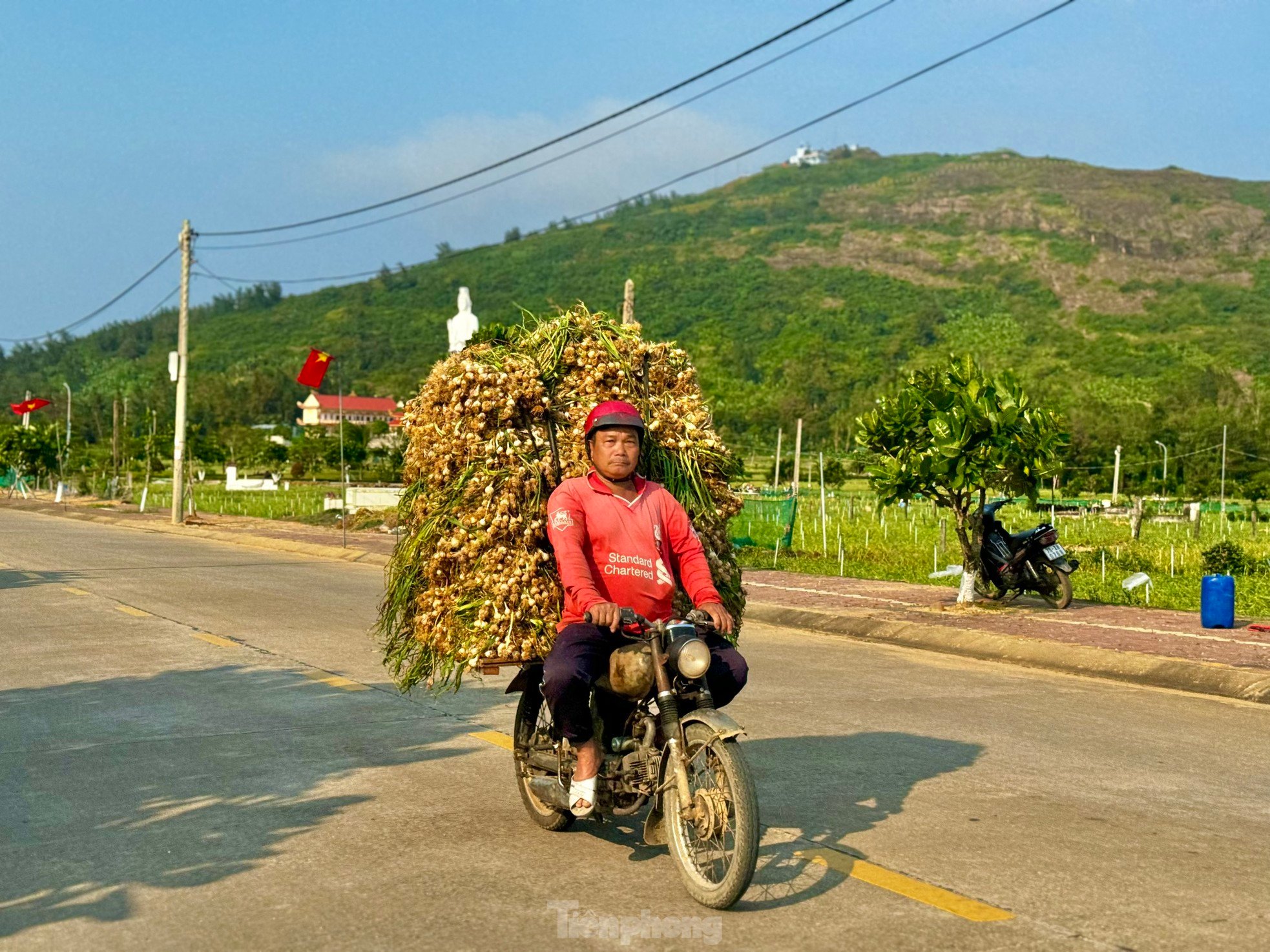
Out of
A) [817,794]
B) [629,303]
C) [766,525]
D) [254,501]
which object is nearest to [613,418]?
[817,794]

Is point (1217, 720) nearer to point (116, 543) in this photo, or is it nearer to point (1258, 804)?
point (1258, 804)

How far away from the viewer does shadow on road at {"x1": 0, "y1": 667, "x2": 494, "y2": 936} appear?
5559 millimetres

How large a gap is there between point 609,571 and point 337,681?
5.55 m

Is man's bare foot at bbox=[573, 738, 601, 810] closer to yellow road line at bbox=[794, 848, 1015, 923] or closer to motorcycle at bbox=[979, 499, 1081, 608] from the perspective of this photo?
yellow road line at bbox=[794, 848, 1015, 923]

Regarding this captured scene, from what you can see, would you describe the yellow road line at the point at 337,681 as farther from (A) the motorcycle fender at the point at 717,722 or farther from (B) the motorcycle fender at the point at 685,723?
(A) the motorcycle fender at the point at 717,722

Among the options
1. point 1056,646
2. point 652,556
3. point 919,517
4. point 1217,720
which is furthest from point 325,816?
point 919,517

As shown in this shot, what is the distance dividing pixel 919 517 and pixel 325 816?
1548 inches

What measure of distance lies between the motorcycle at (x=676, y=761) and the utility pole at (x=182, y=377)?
34.1 metres

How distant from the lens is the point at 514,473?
6.32m

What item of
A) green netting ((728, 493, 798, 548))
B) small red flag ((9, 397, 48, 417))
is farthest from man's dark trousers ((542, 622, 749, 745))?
small red flag ((9, 397, 48, 417))

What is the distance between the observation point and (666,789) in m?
5.36

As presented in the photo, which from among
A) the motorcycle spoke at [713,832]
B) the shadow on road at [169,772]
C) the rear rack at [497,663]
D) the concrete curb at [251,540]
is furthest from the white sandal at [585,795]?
the concrete curb at [251,540]

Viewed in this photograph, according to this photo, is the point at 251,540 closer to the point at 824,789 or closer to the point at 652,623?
the point at 824,789

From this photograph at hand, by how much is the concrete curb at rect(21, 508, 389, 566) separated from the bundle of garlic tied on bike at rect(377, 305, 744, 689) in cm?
1185
